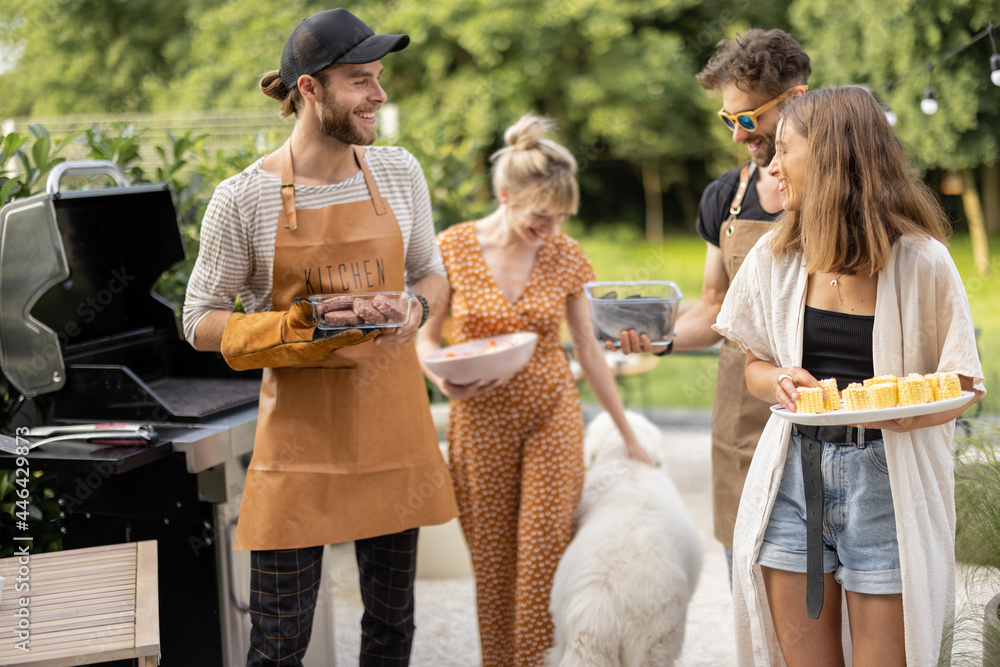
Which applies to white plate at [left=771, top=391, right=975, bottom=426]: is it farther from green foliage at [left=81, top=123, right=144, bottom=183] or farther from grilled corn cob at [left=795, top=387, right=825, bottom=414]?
green foliage at [left=81, top=123, right=144, bottom=183]

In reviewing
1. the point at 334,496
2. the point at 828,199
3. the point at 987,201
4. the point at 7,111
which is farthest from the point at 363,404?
the point at 7,111

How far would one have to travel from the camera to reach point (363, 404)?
220 cm

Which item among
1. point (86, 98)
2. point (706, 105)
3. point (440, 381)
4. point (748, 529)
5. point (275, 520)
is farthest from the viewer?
point (86, 98)

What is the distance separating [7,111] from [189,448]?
15.3 metres

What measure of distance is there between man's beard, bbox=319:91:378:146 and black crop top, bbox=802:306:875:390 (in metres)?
1.10

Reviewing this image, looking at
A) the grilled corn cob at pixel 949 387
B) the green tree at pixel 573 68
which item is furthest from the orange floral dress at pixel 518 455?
the green tree at pixel 573 68

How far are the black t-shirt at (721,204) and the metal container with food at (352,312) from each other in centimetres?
87

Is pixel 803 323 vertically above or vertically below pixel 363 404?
above

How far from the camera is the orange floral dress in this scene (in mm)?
2795

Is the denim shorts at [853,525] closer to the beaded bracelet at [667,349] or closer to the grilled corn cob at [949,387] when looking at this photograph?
the grilled corn cob at [949,387]

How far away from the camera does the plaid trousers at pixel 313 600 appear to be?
2131mm

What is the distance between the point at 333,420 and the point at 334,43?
2.95 feet

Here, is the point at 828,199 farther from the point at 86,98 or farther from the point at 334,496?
the point at 86,98

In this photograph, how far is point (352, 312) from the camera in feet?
6.45
